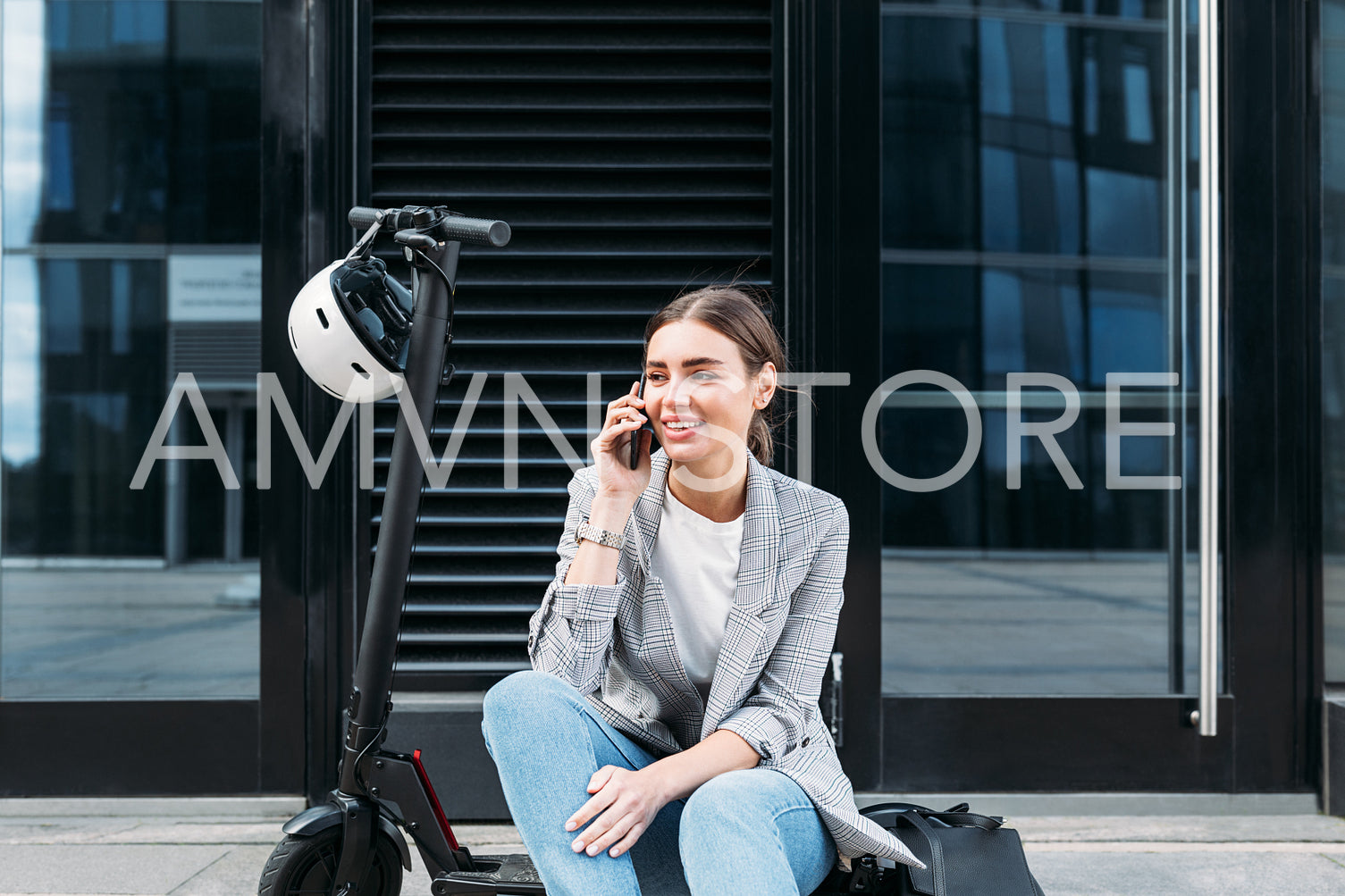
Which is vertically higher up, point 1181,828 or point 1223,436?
point 1223,436

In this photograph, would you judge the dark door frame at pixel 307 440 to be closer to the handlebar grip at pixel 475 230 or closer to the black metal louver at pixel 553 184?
the black metal louver at pixel 553 184

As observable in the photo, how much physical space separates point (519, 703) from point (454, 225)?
83 centimetres

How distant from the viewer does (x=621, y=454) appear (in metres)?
1.70

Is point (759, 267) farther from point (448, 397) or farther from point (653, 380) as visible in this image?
point (653, 380)

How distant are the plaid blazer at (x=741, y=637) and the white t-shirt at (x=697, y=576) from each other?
0.03 meters

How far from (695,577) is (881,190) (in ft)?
5.10

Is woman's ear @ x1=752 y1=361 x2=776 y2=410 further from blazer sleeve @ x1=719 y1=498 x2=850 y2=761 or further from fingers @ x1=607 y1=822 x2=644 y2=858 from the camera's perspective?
fingers @ x1=607 y1=822 x2=644 y2=858

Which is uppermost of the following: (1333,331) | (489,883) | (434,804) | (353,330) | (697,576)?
(1333,331)

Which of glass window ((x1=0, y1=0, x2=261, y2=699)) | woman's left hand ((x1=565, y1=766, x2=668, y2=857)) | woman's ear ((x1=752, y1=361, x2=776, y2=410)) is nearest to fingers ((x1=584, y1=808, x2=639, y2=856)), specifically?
woman's left hand ((x1=565, y1=766, x2=668, y2=857))

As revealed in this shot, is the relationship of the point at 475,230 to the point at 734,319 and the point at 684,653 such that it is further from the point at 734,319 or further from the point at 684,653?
the point at 684,653

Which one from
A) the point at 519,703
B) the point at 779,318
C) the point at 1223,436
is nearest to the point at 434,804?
the point at 519,703

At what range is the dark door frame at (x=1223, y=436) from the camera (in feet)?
9.02

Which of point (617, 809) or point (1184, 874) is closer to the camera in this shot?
point (617, 809)

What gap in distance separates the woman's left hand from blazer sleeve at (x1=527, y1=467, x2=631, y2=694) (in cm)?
22
